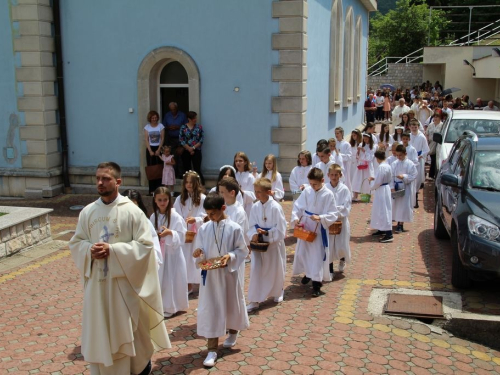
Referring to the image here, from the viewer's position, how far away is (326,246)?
8008mm

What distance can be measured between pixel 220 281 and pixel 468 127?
10113 millimetres

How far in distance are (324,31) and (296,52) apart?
3986 millimetres

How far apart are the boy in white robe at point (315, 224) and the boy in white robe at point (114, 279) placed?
2.95 metres

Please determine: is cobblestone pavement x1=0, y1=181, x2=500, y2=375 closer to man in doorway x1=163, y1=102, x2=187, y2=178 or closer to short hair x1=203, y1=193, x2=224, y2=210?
short hair x1=203, y1=193, x2=224, y2=210

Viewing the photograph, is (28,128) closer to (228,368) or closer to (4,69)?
(4,69)

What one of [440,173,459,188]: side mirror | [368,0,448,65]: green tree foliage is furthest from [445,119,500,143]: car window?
[368,0,448,65]: green tree foliage

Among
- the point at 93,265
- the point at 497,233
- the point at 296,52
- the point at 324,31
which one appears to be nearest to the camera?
the point at 93,265

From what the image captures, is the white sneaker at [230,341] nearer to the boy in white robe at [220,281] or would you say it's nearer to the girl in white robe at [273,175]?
the boy in white robe at [220,281]

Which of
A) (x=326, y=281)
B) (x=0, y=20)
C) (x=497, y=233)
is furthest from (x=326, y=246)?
(x=0, y=20)

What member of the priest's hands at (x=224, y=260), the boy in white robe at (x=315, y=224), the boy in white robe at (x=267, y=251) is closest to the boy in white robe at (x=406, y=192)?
the boy in white robe at (x=315, y=224)

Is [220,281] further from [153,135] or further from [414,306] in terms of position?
[153,135]

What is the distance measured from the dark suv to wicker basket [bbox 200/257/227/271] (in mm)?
3046

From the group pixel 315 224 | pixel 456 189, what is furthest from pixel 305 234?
pixel 456 189

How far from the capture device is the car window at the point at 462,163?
870 centimetres
